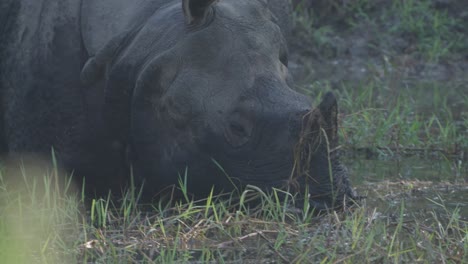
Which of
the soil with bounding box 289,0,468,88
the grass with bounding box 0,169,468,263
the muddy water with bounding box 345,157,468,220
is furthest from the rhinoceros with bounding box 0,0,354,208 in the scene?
the soil with bounding box 289,0,468,88

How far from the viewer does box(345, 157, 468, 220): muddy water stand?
16.9 feet

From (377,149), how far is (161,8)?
1847 millimetres

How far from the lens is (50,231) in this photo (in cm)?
423

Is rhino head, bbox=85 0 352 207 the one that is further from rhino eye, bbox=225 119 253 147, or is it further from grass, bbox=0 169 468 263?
grass, bbox=0 169 468 263

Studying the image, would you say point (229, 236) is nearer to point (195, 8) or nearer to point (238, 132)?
point (238, 132)

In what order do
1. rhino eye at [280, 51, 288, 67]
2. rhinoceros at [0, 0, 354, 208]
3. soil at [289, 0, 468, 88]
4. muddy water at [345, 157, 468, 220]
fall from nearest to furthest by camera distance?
rhinoceros at [0, 0, 354, 208]
rhino eye at [280, 51, 288, 67]
muddy water at [345, 157, 468, 220]
soil at [289, 0, 468, 88]

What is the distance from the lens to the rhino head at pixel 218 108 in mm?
4488

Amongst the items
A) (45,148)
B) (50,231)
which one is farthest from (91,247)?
(45,148)

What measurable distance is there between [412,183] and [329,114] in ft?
4.10

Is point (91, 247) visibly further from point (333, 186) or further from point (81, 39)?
point (81, 39)

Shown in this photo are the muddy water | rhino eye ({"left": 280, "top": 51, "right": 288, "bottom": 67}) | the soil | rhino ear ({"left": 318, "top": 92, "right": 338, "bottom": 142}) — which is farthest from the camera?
the soil

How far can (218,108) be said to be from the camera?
15.2 feet

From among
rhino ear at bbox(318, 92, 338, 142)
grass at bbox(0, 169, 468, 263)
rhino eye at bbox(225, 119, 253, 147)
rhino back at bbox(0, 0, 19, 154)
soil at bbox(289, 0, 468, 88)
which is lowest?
soil at bbox(289, 0, 468, 88)

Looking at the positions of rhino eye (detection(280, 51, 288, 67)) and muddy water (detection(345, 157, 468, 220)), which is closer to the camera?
rhino eye (detection(280, 51, 288, 67))
